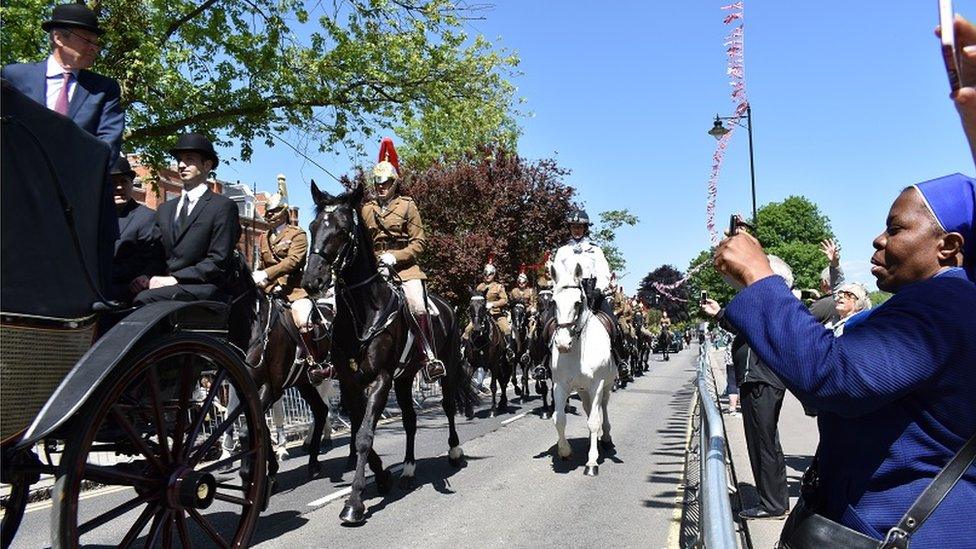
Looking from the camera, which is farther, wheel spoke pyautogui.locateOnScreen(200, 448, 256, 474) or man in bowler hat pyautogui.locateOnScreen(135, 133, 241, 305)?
man in bowler hat pyautogui.locateOnScreen(135, 133, 241, 305)

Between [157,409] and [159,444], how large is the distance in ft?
0.96

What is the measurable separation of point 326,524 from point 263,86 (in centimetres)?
922

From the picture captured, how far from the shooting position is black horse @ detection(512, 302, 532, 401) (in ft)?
58.1

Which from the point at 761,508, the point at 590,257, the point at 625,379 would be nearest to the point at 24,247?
the point at 761,508

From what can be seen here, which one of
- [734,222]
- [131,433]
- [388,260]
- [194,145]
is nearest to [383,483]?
[388,260]

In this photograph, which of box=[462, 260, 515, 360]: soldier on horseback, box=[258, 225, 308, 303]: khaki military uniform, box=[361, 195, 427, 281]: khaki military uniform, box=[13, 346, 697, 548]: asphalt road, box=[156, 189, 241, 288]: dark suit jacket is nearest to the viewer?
box=[156, 189, 241, 288]: dark suit jacket

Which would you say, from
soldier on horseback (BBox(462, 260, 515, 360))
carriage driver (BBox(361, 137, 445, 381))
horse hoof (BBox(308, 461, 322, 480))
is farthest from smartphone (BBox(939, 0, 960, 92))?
soldier on horseback (BBox(462, 260, 515, 360))

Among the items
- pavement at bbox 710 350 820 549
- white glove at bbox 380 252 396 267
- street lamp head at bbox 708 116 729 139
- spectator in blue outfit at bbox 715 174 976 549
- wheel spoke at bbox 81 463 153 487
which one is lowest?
pavement at bbox 710 350 820 549

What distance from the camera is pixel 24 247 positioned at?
2924 millimetres

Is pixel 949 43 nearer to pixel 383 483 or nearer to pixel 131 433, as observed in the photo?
pixel 131 433

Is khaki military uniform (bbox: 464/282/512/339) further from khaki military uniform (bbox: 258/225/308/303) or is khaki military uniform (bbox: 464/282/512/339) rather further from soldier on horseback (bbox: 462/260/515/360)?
khaki military uniform (bbox: 258/225/308/303)

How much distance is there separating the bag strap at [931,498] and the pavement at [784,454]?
10.8 ft

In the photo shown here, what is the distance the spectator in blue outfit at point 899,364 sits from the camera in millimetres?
1703

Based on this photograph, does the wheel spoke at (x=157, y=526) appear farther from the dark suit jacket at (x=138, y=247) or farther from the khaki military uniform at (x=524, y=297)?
the khaki military uniform at (x=524, y=297)
